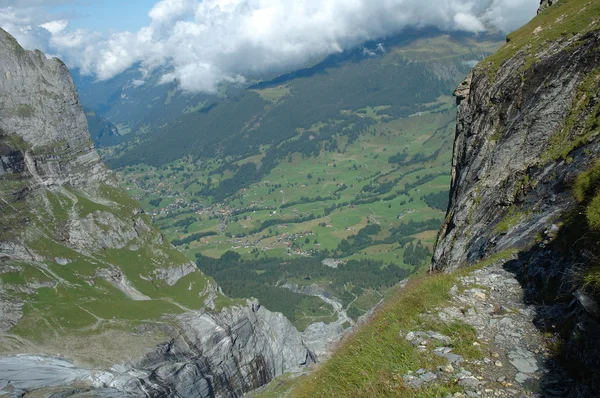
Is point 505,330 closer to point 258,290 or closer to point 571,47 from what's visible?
point 571,47

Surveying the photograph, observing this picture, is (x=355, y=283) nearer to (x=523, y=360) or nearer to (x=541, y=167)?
(x=541, y=167)

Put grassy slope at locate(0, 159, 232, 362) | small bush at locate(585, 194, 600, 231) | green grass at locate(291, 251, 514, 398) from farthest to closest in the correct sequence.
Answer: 1. grassy slope at locate(0, 159, 232, 362)
2. small bush at locate(585, 194, 600, 231)
3. green grass at locate(291, 251, 514, 398)

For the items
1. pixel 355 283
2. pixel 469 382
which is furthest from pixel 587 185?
pixel 355 283

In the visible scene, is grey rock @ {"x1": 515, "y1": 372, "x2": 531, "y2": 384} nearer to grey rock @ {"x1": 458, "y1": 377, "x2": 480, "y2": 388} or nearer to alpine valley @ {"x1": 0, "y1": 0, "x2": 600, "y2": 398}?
→ alpine valley @ {"x1": 0, "y1": 0, "x2": 600, "y2": 398}

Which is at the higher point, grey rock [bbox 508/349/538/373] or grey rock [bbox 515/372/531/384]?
grey rock [bbox 515/372/531/384]

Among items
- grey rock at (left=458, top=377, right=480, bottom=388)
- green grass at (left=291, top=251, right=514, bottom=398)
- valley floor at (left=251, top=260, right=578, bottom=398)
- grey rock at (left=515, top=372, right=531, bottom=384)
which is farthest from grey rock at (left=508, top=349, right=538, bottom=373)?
grey rock at (left=458, top=377, right=480, bottom=388)

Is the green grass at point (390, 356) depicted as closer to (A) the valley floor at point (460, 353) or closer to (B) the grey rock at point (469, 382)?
(A) the valley floor at point (460, 353)
